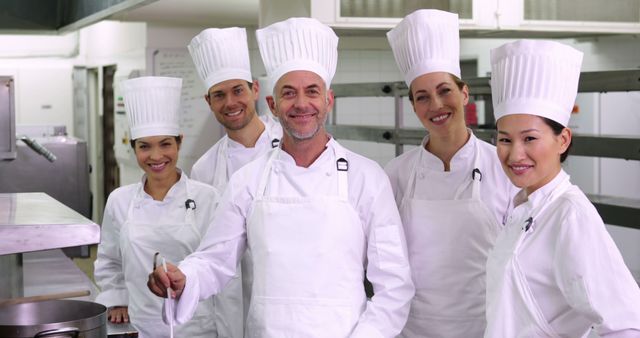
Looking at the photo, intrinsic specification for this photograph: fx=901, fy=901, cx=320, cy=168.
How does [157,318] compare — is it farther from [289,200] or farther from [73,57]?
[73,57]

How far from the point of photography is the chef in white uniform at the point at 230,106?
10.3ft

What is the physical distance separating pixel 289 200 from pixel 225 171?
34.5 inches

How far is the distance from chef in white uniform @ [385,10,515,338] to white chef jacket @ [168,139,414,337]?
6.2 inches

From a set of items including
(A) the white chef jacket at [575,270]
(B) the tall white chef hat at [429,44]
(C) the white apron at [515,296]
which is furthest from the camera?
(B) the tall white chef hat at [429,44]

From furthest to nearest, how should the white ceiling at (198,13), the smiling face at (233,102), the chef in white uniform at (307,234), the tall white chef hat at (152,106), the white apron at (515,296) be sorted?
the white ceiling at (198,13) < the smiling face at (233,102) < the tall white chef hat at (152,106) < the chef in white uniform at (307,234) < the white apron at (515,296)

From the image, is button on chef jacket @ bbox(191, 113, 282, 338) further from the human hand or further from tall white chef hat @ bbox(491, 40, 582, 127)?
tall white chef hat @ bbox(491, 40, 582, 127)

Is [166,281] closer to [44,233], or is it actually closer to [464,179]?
[44,233]

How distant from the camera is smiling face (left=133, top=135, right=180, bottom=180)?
2.92 meters

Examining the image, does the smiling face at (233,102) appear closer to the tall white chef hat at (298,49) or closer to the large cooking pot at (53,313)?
the tall white chef hat at (298,49)

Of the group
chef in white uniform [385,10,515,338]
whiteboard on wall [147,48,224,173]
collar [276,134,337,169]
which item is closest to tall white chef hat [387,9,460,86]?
chef in white uniform [385,10,515,338]

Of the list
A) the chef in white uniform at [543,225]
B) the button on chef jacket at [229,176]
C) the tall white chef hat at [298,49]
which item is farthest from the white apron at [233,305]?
the chef in white uniform at [543,225]

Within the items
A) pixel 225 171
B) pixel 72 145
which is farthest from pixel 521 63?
pixel 72 145

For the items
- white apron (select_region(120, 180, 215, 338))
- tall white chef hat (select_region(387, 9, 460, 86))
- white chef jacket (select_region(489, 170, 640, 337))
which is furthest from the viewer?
white apron (select_region(120, 180, 215, 338))

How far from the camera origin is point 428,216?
244 centimetres
